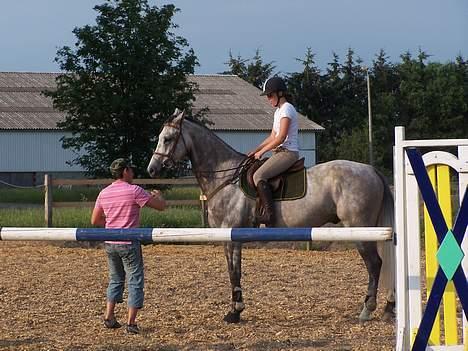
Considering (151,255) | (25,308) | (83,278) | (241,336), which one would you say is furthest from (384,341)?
(151,255)

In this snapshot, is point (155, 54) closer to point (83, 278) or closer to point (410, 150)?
point (83, 278)

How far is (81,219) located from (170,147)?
11609 mm

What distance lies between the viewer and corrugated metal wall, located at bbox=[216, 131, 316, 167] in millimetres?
Result: 67500

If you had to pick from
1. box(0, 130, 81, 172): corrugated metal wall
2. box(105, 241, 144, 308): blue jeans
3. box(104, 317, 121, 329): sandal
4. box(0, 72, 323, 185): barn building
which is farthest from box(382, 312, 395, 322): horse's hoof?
box(0, 130, 81, 172): corrugated metal wall

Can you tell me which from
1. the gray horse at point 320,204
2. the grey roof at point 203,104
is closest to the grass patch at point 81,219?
the gray horse at point 320,204

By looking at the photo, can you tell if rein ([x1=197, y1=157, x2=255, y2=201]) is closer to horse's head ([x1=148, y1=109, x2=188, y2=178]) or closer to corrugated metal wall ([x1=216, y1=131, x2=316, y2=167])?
horse's head ([x1=148, y1=109, x2=188, y2=178])

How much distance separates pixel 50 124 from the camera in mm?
64312

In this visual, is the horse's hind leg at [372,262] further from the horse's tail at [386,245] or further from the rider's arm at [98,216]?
the rider's arm at [98,216]

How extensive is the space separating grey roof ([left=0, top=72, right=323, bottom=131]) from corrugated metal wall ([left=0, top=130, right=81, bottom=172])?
0.73m

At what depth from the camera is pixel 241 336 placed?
912cm

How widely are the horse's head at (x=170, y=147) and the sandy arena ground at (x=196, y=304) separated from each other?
63.0 inches

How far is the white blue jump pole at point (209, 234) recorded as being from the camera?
259 inches

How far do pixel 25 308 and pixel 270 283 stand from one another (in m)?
3.44

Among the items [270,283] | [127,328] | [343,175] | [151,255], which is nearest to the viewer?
[127,328]
